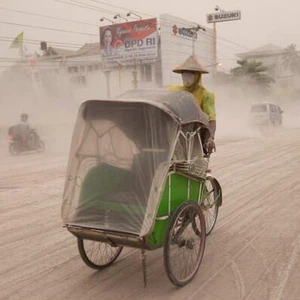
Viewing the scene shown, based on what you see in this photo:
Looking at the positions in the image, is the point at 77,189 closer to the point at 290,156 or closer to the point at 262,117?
the point at 290,156

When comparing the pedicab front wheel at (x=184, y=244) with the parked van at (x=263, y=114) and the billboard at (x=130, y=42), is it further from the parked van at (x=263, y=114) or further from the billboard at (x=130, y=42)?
the billboard at (x=130, y=42)

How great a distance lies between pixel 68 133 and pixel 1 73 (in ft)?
58.1

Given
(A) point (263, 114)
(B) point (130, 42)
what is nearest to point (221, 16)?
(B) point (130, 42)

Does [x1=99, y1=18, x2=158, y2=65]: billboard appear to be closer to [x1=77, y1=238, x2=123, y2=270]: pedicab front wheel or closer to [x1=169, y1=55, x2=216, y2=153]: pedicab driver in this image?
[x1=169, y1=55, x2=216, y2=153]: pedicab driver

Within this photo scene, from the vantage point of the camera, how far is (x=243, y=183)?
830 cm

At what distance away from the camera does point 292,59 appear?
69562mm

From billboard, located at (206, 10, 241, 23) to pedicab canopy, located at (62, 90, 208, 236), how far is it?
4783cm

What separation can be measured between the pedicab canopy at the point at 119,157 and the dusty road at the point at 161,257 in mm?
662

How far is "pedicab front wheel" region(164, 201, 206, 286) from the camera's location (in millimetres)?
3703

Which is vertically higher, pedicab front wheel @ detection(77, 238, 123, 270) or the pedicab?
the pedicab

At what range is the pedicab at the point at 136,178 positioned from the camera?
366 cm

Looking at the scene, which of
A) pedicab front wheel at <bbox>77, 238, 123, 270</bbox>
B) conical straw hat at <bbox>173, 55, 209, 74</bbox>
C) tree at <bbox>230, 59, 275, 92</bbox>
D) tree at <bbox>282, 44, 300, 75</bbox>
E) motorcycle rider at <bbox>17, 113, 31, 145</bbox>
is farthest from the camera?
tree at <bbox>282, 44, 300, 75</bbox>

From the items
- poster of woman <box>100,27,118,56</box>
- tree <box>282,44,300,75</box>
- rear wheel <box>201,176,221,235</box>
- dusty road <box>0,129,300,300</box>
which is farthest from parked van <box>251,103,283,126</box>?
tree <box>282,44,300,75</box>

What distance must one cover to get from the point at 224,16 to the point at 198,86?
49.6 m
